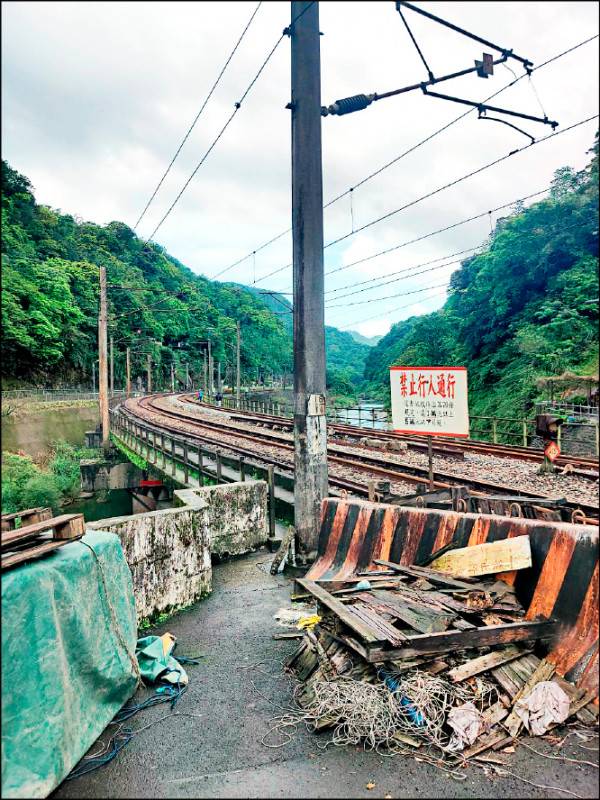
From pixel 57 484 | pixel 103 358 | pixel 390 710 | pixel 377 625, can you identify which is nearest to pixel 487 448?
pixel 377 625

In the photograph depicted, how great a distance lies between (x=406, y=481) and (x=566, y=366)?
6.87m

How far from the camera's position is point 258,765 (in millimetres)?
3328

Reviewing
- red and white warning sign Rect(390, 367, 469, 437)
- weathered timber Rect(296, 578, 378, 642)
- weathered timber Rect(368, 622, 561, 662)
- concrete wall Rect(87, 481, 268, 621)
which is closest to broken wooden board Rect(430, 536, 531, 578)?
weathered timber Rect(368, 622, 561, 662)

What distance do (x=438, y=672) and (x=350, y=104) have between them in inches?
270

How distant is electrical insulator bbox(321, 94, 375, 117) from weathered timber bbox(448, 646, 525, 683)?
259 inches

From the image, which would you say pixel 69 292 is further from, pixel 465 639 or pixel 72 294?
pixel 465 639

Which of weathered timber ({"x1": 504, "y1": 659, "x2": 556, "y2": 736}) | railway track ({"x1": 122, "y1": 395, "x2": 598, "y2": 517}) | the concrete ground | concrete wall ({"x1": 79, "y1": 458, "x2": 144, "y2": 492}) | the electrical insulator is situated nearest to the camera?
the concrete ground

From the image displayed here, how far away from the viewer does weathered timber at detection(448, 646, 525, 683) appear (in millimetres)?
3645

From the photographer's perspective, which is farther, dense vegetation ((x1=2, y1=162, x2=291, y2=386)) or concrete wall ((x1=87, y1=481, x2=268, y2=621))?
concrete wall ((x1=87, y1=481, x2=268, y2=621))

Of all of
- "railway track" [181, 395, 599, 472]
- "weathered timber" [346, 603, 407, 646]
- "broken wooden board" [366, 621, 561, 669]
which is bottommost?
"broken wooden board" [366, 621, 561, 669]

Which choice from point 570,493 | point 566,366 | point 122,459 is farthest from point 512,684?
point 122,459

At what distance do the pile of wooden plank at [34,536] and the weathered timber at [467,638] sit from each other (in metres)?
2.33

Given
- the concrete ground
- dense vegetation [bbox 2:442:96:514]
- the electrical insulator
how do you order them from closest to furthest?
the concrete ground → the electrical insulator → dense vegetation [bbox 2:442:96:514]

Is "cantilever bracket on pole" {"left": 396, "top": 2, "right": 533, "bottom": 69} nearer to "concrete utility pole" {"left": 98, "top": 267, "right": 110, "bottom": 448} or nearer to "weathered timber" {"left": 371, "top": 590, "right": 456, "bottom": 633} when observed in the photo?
"weathered timber" {"left": 371, "top": 590, "right": 456, "bottom": 633}
